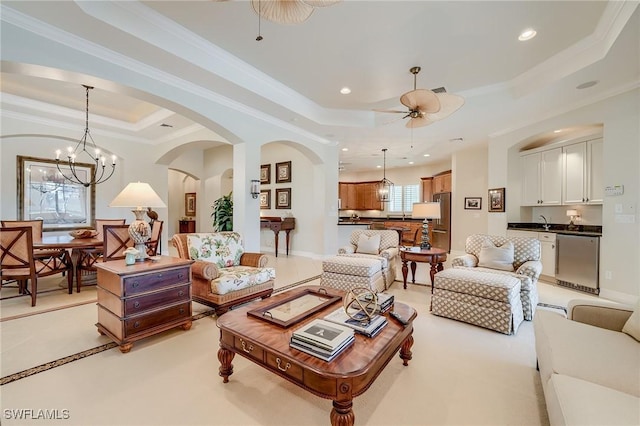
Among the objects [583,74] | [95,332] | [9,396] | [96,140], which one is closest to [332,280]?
[95,332]

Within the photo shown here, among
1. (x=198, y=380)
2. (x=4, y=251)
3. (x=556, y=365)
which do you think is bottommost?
(x=198, y=380)

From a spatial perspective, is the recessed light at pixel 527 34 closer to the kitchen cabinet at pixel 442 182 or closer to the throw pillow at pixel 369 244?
the throw pillow at pixel 369 244

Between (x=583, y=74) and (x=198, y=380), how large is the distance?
5.02m

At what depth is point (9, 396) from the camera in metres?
1.74

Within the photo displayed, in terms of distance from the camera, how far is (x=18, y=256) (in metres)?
3.29

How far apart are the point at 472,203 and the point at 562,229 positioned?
79.0 inches

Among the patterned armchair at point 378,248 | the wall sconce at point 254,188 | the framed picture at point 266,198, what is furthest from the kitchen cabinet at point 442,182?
the wall sconce at point 254,188

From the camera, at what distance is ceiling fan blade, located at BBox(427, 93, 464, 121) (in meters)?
2.80

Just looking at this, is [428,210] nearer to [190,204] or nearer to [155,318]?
[155,318]

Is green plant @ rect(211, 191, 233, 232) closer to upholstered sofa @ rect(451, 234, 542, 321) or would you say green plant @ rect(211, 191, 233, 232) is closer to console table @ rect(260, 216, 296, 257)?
console table @ rect(260, 216, 296, 257)

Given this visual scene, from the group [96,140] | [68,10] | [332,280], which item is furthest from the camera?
[96,140]

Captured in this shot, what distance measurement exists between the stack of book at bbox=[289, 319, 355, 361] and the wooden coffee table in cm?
3

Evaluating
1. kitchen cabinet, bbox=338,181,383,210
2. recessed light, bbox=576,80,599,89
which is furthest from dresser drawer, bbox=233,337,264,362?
kitchen cabinet, bbox=338,181,383,210

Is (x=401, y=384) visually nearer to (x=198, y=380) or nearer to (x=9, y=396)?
(x=198, y=380)
